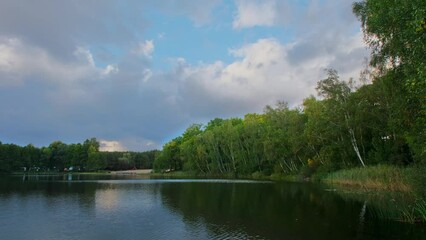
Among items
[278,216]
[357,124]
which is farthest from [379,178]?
[278,216]

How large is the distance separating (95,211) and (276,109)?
187 feet

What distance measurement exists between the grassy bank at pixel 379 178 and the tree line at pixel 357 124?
86.7 inches

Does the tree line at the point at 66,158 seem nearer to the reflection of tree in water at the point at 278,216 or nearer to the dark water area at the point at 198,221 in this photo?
the dark water area at the point at 198,221

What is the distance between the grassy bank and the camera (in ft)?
102

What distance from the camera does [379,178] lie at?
36156 millimetres

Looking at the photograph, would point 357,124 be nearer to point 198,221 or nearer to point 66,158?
point 198,221

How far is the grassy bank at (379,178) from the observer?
3120 cm

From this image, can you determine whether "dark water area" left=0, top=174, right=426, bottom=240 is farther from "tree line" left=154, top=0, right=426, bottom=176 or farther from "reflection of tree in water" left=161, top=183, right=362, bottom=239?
"tree line" left=154, top=0, right=426, bottom=176

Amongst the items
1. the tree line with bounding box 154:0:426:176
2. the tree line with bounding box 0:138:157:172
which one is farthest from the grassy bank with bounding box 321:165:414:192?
the tree line with bounding box 0:138:157:172

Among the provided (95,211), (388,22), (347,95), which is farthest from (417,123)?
(347,95)

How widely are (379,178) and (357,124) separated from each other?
10.6 metres

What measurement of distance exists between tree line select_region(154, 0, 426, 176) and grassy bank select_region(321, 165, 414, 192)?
2202 millimetres

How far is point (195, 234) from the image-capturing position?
19.0 m

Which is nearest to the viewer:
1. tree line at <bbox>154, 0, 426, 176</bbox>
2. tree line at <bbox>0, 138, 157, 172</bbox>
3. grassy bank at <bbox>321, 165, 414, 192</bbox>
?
tree line at <bbox>154, 0, 426, 176</bbox>
